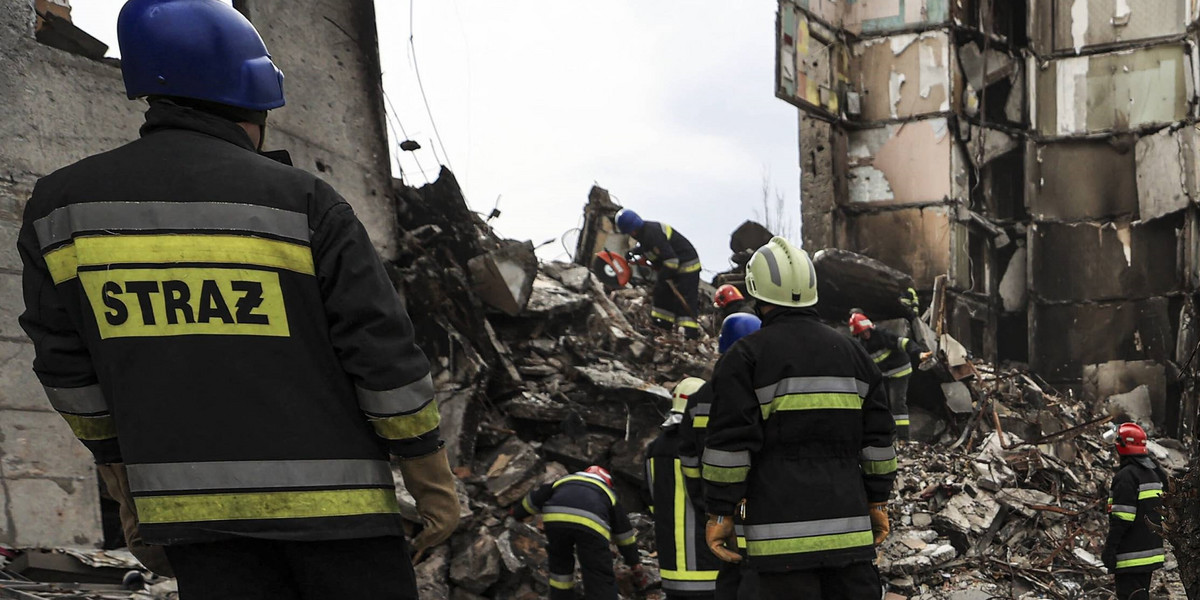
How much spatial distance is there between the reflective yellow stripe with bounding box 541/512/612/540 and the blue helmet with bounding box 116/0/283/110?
13.6 feet

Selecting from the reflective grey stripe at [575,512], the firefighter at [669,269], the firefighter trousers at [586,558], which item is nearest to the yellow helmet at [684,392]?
the reflective grey stripe at [575,512]

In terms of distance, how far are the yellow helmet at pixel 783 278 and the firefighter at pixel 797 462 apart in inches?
5.7

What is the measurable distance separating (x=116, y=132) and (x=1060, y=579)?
723 centimetres

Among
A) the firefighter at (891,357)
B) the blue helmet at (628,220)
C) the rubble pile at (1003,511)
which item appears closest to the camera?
the rubble pile at (1003,511)

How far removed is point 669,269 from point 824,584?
25.0 ft

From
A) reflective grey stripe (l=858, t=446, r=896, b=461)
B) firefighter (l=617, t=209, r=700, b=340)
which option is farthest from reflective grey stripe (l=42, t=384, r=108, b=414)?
firefighter (l=617, t=209, r=700, b=340)

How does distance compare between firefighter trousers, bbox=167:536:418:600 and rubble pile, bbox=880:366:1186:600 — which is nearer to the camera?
firefighter trousers, bbox=167:536:418:600

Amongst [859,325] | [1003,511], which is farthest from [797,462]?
[859,325]

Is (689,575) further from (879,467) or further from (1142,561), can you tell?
(1142,561)

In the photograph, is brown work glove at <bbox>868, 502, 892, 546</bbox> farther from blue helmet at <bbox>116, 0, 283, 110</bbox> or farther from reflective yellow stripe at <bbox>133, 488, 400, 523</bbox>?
blue helmet at <bbox>116, 0, 283, 110</bbox>

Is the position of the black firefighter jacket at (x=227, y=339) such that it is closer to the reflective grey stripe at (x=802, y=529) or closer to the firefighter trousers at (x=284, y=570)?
the firefighter trousers at (x=284, y=570)

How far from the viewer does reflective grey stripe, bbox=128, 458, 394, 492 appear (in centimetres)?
192

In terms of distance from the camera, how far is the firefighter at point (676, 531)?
533cm

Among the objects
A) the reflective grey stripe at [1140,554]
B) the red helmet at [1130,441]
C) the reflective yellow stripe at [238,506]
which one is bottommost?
the reflective grey stripe at [1140,554]
